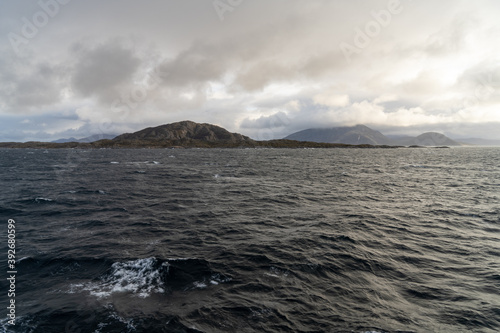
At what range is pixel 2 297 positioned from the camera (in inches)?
511

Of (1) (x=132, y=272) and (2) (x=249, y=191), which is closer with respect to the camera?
(1) (x=132, y=272)

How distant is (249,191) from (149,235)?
22781 mm

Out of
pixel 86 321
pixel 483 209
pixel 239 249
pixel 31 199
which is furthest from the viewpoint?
pixel 31 199

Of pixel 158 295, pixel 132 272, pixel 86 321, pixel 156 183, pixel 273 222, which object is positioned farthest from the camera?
pixel 156 183

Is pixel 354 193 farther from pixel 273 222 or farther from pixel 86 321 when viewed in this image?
pixel 86 321

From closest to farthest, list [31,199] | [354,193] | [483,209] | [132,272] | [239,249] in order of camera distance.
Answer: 1. [132,272]
2. [239,249]
3. [483,209]
4. [31,199]
5. [354,193]

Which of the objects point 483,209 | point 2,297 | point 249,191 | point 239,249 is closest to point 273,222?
point 239,249

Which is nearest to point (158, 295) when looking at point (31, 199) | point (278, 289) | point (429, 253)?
point (278, 289)

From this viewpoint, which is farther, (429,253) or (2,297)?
(429,253)

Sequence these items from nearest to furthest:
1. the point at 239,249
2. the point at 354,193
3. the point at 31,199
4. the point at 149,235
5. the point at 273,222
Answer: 1. the point at 239,249
2. the point at 149,235
3. the point at 273,222
4. the point at 31,199
5. the point at 354,193

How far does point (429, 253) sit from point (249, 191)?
27.6m

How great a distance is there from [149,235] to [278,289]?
528 inches

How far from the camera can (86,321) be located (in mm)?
10867

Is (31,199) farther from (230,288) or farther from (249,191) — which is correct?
(230,288)
